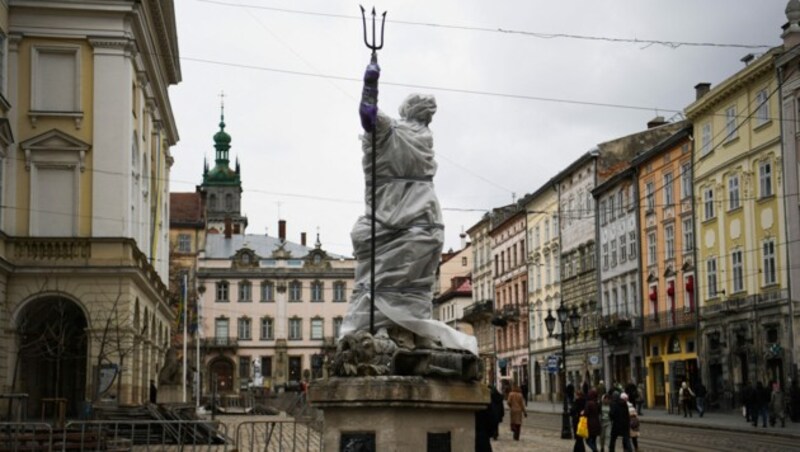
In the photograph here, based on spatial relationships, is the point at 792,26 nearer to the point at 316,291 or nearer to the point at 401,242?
the point at 401,242

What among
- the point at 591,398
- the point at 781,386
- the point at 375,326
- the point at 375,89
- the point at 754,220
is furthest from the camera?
the point at 754,220

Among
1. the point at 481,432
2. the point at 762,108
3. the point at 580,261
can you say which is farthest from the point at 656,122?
the point at 481,432

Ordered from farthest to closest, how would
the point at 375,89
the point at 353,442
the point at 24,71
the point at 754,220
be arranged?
1. the point at 754,220
2. the point at 24,71
3. the point at 375,89
4. the point at 353,442

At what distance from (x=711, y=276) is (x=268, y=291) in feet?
228

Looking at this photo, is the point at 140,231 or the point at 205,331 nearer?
the point at 140,231

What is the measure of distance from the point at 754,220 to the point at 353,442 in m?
38.5

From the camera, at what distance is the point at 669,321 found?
53812 millimetres

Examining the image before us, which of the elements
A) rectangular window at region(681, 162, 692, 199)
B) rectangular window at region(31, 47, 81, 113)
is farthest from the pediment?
rectangular window at region(681, 162, 692, 199)

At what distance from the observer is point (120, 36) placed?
3669 cm

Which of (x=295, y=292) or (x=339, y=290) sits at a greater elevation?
(x=339, y=290)

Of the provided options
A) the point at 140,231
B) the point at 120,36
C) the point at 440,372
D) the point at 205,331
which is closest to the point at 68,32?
the point at 120,36

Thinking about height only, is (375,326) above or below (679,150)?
below

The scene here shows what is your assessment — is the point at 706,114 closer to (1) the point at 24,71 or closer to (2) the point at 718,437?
(2) the point at 718,437

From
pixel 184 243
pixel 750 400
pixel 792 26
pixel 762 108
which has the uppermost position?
pixel 792 26
